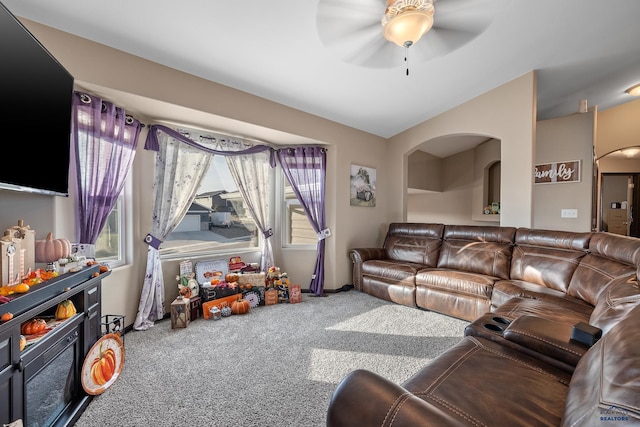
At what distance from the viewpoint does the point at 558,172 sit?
388cm

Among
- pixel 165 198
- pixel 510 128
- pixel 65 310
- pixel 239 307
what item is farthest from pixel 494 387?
pixel 510 128

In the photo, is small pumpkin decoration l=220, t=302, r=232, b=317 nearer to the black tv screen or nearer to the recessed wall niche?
the black tv screen

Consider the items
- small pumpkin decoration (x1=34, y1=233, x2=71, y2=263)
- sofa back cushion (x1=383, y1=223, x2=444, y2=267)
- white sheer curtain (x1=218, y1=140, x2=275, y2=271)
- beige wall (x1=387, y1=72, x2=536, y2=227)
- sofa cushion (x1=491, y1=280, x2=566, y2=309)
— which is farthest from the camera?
sofa back cushion (x1=383, y1=223, x2=444, y2=267)

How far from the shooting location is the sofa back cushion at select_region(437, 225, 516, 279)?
294 centimetres

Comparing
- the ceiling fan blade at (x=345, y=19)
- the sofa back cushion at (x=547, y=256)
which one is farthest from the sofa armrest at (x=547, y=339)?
the ceiling fan blade at (x=345, y=19)

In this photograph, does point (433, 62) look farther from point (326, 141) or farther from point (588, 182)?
point (588, 182)

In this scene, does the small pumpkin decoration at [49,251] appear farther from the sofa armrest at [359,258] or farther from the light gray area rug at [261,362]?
the sofa armrest at [359,258]

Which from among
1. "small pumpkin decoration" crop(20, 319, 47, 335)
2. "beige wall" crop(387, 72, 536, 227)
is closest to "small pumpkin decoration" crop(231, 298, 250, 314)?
"small pumpkin decoration" crop(20, 319, 47, 335)

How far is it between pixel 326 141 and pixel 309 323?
2494mm

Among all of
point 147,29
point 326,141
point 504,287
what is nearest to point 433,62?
point 326,141

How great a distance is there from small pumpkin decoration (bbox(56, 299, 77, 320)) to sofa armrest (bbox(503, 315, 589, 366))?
8.13 feet

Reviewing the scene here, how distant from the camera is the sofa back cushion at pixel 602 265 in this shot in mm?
1855

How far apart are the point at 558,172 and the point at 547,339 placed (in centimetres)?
393

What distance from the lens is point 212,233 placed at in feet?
11.0
